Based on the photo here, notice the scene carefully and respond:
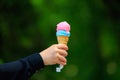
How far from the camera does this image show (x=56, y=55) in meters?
1.59

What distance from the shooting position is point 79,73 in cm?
281

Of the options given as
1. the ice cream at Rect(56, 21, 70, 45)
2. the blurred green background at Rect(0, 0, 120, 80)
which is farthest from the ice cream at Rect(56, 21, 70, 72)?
the blurred green background at Rect(0, 0, 120, 80)

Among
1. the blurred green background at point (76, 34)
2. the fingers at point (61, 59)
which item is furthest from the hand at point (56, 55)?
the blurred green background at point (76, 34)

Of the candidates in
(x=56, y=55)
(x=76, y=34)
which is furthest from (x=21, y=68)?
(x=76, y=34)

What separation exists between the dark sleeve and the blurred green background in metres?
1.06

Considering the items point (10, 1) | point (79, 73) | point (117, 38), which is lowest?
point (79, 73)

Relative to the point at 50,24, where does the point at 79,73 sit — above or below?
below

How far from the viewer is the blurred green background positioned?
8.91 feet

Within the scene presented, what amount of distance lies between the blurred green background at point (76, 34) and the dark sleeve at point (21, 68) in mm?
1062

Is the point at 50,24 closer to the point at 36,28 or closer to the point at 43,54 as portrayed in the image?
the point at 36,28

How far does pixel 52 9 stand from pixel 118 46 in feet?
1.25

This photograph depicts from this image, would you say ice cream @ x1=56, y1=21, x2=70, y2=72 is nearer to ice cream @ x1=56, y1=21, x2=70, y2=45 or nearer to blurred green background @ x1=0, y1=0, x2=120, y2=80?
ice cream @ x1=56, y1=21, x2=70, y2=45

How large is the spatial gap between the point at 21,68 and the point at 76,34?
1.13 meters

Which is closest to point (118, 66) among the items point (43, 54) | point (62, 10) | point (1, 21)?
point (62, 10)
